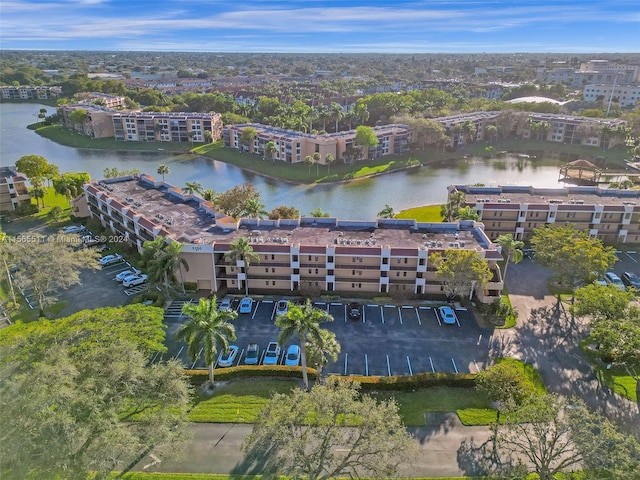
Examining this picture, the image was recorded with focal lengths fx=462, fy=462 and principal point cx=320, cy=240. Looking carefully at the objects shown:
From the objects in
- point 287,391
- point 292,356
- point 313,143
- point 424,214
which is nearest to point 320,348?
point 287,391

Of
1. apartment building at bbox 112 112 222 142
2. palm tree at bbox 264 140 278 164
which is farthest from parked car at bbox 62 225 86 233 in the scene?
apartment building at bbox 112 112 222 142

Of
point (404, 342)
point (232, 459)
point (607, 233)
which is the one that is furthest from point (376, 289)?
point (607, 233)

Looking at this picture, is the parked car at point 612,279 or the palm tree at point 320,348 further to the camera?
the parked car at point 612,279

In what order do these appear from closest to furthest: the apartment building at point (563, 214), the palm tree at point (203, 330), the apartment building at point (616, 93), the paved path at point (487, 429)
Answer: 1. the paved path at point (487, 429)
2. the palm tree at point (203, 330)
3. the apartment building at point (563, 214)
4. the apartment building at point (616, 93)

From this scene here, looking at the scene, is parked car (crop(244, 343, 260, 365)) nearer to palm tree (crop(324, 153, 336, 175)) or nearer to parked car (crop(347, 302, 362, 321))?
parked car (crop(347, 302, 362, 321))

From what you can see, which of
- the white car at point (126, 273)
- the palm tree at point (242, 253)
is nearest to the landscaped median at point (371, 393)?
the palm tree at point (242, 253)

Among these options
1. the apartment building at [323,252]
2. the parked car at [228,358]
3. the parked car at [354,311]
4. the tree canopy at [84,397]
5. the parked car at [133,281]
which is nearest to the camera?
the tree canopy at [84,397]

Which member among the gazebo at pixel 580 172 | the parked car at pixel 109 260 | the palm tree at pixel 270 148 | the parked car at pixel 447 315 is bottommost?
the parked car at pixel 447 315

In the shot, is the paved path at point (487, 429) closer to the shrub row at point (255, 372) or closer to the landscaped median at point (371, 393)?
the landscaped median at point (371, 393)
